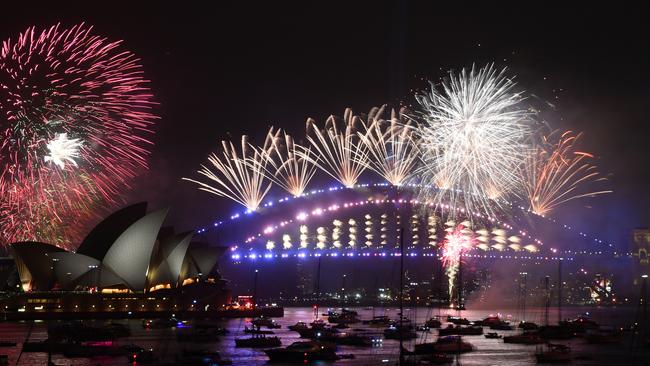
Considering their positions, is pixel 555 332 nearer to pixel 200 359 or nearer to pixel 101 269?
pixel 200 359

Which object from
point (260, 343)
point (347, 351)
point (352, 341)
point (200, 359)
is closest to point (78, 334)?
point (260, 343)

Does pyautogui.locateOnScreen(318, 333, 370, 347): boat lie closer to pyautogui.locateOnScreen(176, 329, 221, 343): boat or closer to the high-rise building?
pyautogui.locateOnScreen(176, 329, 221, 343): boat

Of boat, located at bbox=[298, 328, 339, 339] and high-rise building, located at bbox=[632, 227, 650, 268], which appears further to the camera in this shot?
high-rise building, located at bbox=[632, 227, 650, 268]

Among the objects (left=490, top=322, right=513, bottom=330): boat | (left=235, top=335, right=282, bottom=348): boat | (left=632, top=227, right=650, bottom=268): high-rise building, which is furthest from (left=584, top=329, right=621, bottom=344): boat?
(left=632, top=227, right=650, bottom=268): high-rise building

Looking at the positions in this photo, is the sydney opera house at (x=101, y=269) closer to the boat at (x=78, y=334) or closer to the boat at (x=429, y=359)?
the boat at (x=78, y=334)

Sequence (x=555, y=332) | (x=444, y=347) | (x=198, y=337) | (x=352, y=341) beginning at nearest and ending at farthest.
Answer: (x=444, y=347) → (x=352, y=341) → (x=198, y=337) → (x=555, y=332)

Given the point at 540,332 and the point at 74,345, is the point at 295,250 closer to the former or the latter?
the point at 540,332

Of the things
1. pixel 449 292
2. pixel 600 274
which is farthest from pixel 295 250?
pixel 600 274
